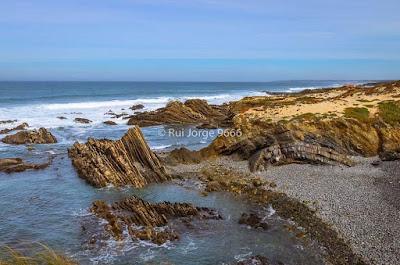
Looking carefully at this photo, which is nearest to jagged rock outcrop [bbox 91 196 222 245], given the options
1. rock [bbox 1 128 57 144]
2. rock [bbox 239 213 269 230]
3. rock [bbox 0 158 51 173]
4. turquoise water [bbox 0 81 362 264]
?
turquoise water [bbox 0 81 362 264]

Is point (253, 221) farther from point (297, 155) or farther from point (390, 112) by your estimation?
point (390, 112)

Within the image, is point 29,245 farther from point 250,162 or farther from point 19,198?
point 250,162

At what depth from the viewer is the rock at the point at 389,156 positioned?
31062 millimetres

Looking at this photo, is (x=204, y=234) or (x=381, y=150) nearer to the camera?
(x=204, y=234)

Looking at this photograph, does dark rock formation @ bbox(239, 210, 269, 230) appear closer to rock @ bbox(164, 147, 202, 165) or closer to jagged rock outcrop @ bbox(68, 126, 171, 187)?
jagged rock outcrop @ bbox(68, 126, 171, 187)

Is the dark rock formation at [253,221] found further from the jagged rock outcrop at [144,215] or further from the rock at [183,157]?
the rock at [183,157]

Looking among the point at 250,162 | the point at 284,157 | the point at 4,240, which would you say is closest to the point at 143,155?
the point at 250,162

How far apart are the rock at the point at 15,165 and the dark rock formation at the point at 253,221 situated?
1818cm

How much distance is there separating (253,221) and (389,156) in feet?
49.1

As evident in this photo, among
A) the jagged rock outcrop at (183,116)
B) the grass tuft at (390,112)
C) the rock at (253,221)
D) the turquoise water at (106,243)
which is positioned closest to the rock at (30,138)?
the turquoise water at (106,243)

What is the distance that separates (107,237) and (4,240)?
4.45 meters

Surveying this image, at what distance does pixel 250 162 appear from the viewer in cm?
3155

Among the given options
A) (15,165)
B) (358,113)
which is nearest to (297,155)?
(358,113)

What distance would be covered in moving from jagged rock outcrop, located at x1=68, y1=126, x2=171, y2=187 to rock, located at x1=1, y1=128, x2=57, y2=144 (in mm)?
13858
